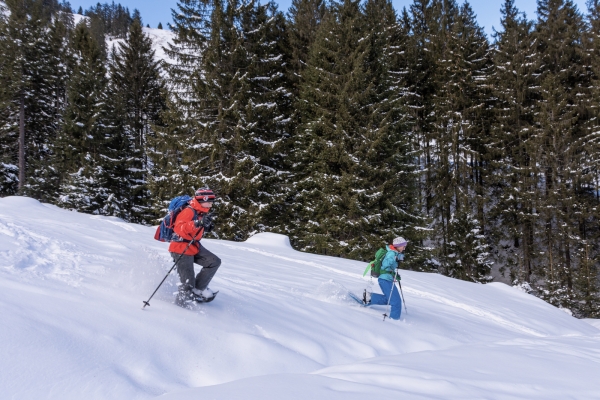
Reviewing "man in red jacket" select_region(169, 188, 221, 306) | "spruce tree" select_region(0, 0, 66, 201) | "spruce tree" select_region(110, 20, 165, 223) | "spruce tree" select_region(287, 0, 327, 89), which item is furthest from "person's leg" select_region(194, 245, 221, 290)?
"spruce tree" select_region(110, 20, 165, 223)

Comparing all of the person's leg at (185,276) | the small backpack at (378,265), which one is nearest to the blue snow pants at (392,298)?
the small backpack at (378,265)

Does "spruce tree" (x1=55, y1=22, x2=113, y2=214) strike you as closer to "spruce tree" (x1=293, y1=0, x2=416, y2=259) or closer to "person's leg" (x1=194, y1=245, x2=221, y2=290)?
"spruce tree" (x1=293, y1=0, x2=416, y2=259)

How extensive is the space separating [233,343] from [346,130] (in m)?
17.2

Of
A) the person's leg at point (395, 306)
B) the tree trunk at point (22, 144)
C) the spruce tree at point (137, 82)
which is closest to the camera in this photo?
the person's leg at point (395, 306)

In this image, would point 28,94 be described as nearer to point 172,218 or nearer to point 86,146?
point 86,146

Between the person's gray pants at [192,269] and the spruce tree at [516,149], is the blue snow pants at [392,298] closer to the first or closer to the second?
the person's gray pants at [192,269]

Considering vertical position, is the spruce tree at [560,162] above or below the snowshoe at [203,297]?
above

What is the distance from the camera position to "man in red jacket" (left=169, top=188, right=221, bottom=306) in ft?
18.1

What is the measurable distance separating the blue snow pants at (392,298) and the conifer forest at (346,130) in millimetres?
10924

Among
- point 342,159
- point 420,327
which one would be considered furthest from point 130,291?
point 342,159

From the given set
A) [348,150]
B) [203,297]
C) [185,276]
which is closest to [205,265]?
[185,276]

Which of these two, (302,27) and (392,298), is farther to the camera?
(302,27)

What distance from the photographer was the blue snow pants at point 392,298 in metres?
7.76

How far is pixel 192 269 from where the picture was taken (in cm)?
568
